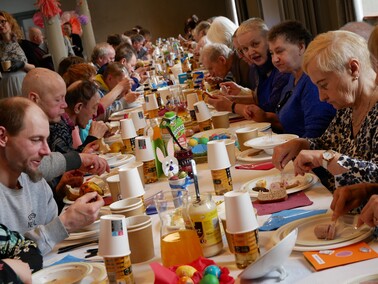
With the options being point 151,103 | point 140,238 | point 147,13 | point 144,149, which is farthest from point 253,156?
point 147,13

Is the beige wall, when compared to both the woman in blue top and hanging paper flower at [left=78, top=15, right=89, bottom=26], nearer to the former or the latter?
hanging paper flower at [left=78, top=15, right=89, bottom=26]

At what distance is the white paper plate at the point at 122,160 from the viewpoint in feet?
11.4

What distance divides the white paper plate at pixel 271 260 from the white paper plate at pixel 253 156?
1406mm

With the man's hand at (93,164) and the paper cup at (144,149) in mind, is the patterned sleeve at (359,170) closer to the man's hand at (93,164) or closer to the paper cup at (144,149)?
the paper cup at (144,149)

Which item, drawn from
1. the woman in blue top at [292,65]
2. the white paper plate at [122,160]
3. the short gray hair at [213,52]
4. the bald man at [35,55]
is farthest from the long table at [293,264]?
the bald man at [35,55]

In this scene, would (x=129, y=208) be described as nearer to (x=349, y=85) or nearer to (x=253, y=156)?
(x=349, y=85)

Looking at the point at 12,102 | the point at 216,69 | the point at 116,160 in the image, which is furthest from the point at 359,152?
the point at 216,69

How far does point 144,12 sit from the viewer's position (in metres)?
21.3

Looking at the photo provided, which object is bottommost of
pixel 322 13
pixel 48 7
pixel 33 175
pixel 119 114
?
pixel 119 114

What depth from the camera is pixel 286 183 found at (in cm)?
241

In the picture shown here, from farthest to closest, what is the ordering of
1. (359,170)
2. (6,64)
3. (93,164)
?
(6,64) < (93,164) < (359,170)

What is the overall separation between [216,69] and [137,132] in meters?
1.75

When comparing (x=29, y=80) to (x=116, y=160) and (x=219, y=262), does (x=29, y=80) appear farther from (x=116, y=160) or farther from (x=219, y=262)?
(x=219, y=262)

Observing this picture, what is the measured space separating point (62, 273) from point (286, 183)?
0.93 meters
